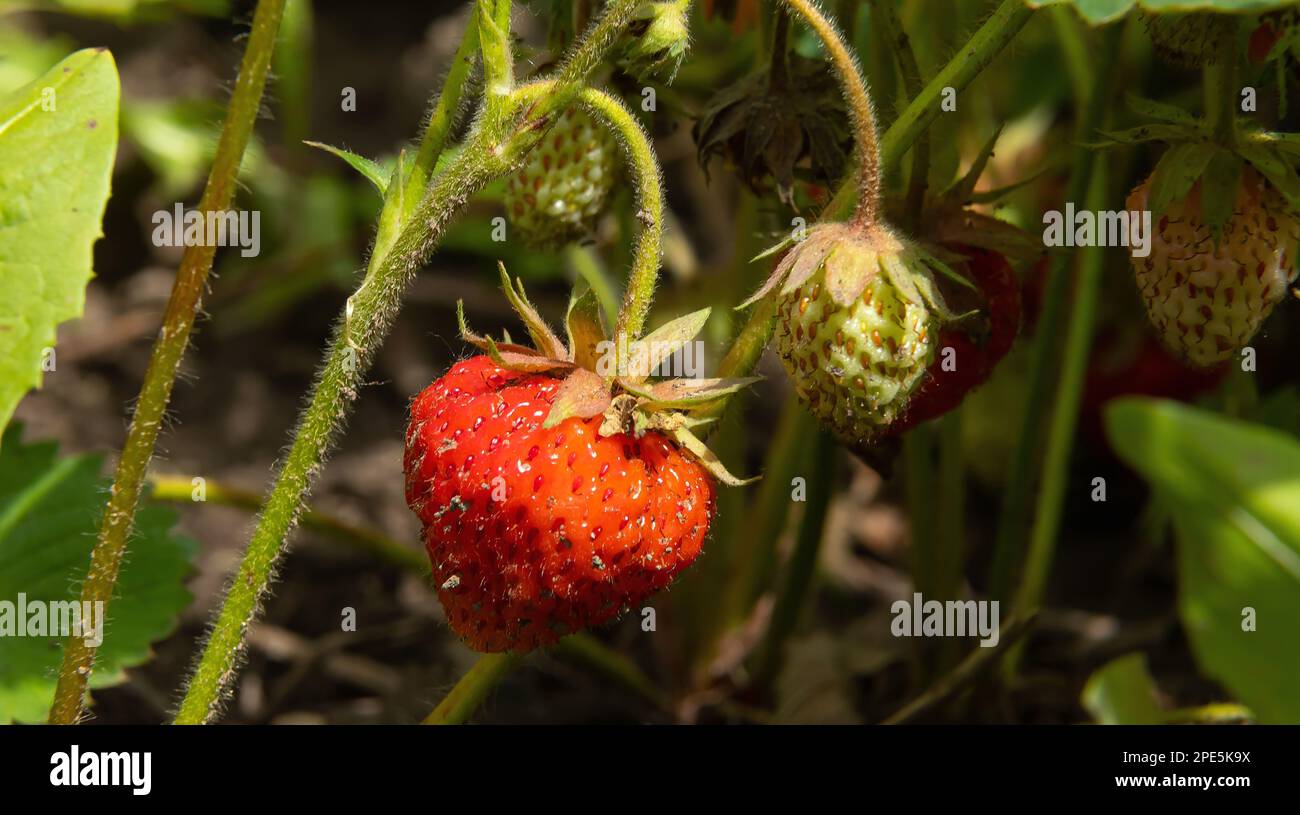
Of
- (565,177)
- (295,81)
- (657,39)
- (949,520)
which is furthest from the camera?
(295,81)

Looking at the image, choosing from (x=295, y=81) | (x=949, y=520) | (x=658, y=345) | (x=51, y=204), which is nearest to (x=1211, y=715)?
(x=949, y=520)

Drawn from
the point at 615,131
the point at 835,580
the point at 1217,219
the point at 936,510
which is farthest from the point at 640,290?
the point at 835,580

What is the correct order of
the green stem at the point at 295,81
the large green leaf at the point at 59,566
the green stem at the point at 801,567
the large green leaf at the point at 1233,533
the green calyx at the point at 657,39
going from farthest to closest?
the green stem at the point at 295,81 < the green stem at the point at 801,567 < the large green leaf at the point at 59,566 < the green calyx at the point at 657,39 < the large green leaf at the point at 1233,533

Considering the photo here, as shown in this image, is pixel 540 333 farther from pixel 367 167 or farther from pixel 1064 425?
pixel 1064 425

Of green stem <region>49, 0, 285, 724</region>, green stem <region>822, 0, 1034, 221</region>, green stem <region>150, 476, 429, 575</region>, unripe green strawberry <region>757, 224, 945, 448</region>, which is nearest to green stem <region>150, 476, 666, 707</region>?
green stem <region>150, 476, 429, 575</region>

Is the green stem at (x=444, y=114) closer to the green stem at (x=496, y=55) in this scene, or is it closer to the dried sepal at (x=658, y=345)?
the green stem at (x=496, y=55)

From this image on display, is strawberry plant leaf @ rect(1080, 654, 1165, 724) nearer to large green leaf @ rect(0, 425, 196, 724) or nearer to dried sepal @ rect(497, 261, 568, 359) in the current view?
dried sepal @ rect(497, 261, 568, 359)

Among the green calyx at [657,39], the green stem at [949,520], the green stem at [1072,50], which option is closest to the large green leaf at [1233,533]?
the green calyx at [657,39]
